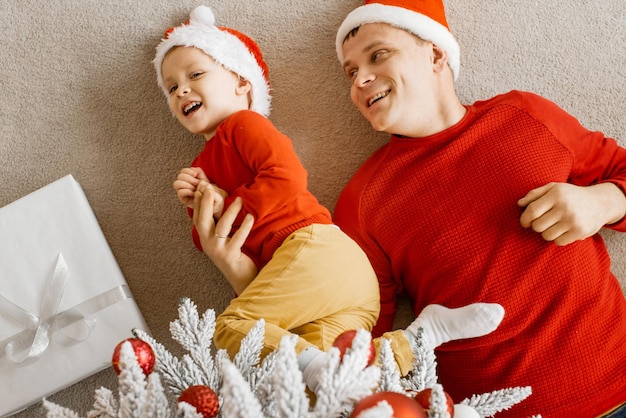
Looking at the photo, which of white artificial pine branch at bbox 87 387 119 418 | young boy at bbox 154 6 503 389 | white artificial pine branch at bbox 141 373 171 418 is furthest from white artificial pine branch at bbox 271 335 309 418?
young boy at bbox 154 6 503 389

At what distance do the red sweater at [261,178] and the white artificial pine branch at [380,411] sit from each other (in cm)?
64

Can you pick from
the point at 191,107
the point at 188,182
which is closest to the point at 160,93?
the point at 191,107

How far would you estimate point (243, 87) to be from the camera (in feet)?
4.17

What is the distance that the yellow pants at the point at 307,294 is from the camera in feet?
3.49

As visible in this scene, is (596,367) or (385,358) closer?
(385,358)

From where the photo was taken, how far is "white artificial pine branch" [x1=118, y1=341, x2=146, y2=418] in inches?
23.3

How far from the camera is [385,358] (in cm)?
66

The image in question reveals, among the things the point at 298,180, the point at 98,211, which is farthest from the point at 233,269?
the point at 98,211

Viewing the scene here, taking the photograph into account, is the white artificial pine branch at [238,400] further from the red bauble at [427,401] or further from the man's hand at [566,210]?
the man's hand at [566,210]

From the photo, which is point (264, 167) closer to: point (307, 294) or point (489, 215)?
point (307, 294)

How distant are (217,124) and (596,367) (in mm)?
960

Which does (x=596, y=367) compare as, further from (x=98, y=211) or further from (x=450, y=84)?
(x=98, y=211)

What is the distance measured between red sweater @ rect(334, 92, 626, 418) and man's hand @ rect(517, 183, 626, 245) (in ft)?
0.11

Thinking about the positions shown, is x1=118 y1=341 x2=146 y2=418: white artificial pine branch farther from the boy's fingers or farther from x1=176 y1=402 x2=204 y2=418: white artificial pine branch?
the boy's fingers
